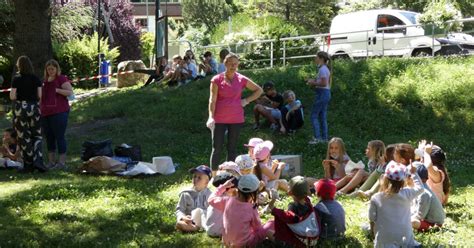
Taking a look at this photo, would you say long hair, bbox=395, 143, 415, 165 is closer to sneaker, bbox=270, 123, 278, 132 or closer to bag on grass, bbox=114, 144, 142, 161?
bag on grass, bbox=114, 144, 142, 161

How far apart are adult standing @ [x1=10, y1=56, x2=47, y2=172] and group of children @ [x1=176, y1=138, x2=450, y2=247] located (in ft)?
13.4

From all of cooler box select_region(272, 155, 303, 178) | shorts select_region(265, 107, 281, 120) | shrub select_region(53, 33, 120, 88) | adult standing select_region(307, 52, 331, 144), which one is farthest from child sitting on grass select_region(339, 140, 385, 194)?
shrub select_region(53, 33, 120, 88)

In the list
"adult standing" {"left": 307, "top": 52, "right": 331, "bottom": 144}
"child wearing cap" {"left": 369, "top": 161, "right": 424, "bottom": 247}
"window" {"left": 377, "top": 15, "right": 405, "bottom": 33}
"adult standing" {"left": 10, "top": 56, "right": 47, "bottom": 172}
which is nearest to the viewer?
"child wearing cap" {"left": 369, "top": 161, "right": 424, "bottom": 247}

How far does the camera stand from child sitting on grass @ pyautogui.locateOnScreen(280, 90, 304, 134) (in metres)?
13.3

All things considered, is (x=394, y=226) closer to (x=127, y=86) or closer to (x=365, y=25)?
(x=365, y=25)

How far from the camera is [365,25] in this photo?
80.5 feet

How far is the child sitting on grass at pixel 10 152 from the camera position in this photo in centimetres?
1112

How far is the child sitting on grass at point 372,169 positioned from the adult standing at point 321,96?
3.86 meters

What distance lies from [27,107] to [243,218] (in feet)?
17.8

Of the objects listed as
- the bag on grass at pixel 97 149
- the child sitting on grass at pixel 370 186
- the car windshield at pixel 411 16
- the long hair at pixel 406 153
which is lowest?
the bag on grass at pixel 97 149

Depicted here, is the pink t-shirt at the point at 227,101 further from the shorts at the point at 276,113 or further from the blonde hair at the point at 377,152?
the shorts at the point at 276,113

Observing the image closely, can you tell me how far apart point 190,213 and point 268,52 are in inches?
743

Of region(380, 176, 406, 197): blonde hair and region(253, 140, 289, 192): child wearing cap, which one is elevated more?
region(380, 176, 406, 197): blonde hair

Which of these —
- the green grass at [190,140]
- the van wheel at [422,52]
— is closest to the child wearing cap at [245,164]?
the green grass at [190,140]
